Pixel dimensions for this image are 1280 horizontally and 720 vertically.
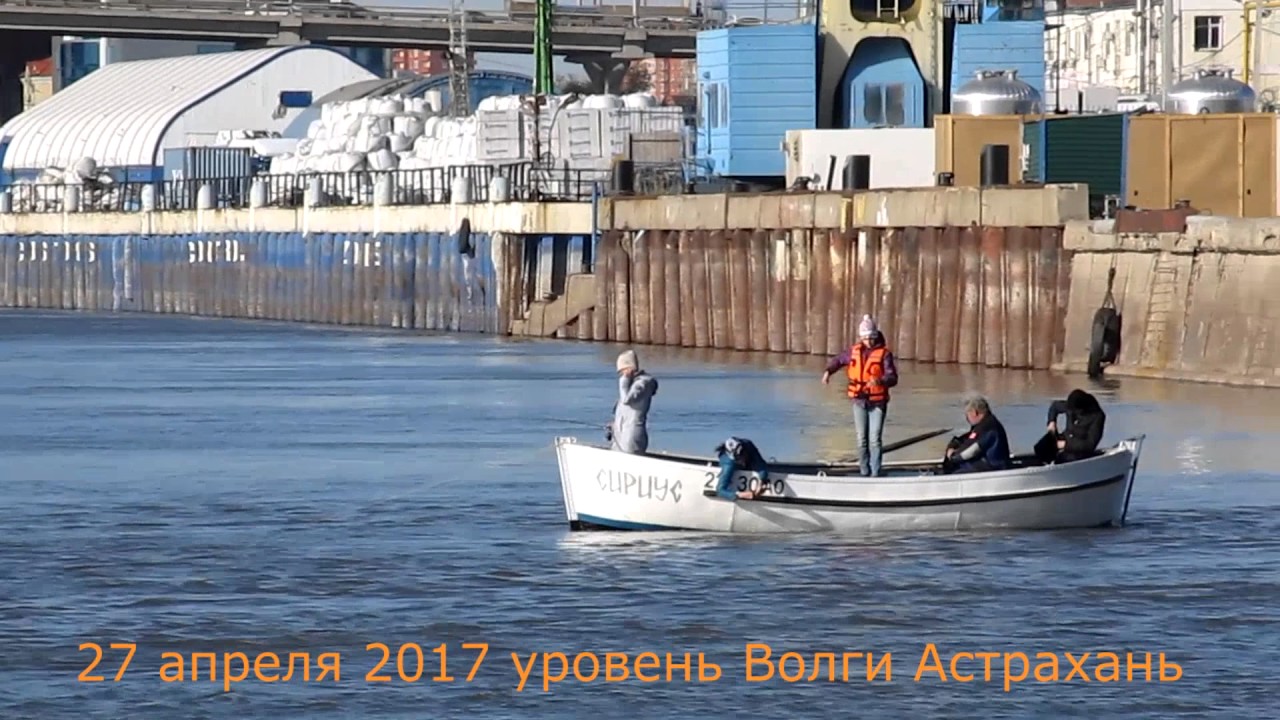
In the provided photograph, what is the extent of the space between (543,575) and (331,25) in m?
131

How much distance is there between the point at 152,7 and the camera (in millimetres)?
149875

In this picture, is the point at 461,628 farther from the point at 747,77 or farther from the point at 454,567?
the point at 747,77

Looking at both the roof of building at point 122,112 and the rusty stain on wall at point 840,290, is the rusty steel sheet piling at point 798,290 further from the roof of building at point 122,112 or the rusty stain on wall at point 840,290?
the roof of building at point 122,112

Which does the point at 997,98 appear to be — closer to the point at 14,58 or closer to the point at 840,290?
the point at 840,290

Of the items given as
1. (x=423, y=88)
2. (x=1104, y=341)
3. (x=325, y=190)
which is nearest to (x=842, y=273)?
(x=1104, y=341)

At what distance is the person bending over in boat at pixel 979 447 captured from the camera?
28594 mm

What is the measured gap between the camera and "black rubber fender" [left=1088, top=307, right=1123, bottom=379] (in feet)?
170

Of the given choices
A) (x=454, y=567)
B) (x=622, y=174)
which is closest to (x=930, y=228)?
(x=622, y=174)

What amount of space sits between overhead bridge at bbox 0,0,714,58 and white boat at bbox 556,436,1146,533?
117363 mm

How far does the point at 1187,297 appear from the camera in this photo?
5031cm

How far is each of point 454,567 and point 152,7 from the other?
12594 centimetres

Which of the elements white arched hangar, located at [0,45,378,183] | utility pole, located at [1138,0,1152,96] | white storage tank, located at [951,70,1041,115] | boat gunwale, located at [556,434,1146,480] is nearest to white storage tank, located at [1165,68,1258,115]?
white storage tank, located at [951,70,1041,115]

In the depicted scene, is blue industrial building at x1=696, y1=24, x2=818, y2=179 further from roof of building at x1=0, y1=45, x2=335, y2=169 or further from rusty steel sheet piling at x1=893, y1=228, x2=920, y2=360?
roof of building at x1=0, y1=45, x2=335, y2=169

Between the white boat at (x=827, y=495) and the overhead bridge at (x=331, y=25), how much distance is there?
385 ft
